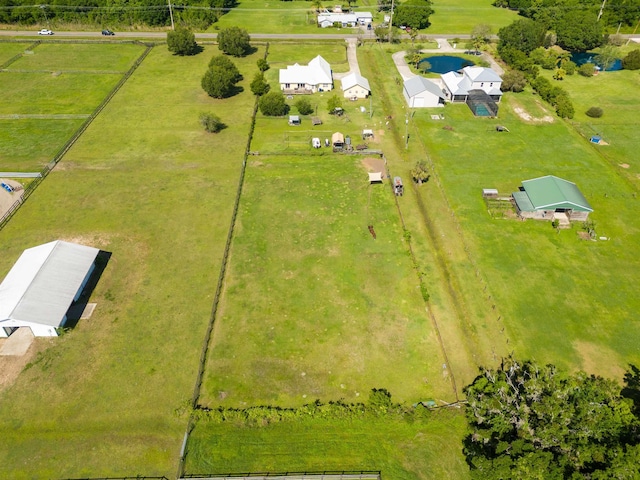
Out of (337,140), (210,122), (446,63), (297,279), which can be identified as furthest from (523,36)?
(297,279)

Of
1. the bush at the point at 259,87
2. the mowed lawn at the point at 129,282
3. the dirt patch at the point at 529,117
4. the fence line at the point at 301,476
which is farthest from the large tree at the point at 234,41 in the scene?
the fence line at the point at 301,476

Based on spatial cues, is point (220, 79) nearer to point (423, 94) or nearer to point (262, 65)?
point (262, 65)

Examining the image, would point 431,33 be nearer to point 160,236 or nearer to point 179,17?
point 179,17

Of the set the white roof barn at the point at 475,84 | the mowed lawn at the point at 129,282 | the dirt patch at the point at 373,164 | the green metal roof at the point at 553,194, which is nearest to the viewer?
the mowed lawn at the point at 129,282

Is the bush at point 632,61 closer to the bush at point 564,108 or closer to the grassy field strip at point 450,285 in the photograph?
the bush at point 564,108

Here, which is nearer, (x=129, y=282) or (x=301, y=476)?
(x=301, y=476)

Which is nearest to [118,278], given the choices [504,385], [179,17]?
[504,385]
